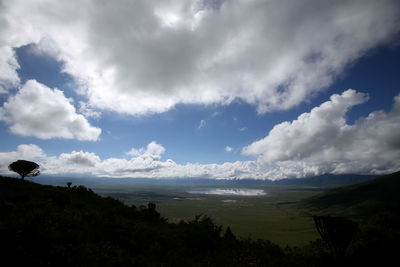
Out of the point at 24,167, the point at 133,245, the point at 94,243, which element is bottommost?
the point at 133,245

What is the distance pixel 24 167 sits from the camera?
99.8ft

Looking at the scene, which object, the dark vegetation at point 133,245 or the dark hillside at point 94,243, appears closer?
the dark hillside at point 94,243

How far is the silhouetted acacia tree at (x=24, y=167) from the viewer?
1177 inches

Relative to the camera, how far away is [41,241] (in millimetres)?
9328

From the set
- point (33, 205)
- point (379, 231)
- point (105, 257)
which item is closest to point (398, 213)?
point (379, 231)

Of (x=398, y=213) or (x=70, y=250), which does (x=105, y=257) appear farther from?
(x=398, y=213)

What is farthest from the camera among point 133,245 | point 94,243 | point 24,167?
point 24,167

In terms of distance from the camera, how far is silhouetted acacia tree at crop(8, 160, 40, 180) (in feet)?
98.1

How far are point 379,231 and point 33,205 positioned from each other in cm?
3362

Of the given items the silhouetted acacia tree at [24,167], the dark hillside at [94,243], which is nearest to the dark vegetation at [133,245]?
the dark hillside at [94,243]

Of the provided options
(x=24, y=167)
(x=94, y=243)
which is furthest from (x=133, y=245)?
(x=24, y=167)

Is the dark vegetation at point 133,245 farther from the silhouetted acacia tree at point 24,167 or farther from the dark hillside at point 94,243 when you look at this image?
the silhouetted acacia tree at point 24,167

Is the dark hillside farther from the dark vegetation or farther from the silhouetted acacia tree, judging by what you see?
the silhouetted acacia tree

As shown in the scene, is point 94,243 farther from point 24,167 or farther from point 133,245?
point 24,167
